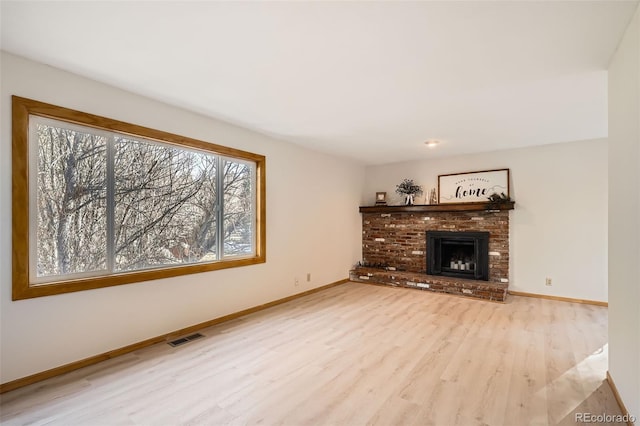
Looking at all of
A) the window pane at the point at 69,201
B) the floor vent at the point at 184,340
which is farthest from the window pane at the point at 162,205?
the floor vent at the point at 184,340

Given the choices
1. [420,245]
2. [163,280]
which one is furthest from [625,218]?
[420,245]

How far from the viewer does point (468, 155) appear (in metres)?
5.32

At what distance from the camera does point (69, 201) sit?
2496 mm

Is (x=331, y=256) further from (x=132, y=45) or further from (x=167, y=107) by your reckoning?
(x=132, y=45)

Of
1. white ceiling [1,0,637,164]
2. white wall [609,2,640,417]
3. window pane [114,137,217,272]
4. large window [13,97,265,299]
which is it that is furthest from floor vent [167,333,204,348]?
white wall [609,2,640,417]

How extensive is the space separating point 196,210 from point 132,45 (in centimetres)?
179

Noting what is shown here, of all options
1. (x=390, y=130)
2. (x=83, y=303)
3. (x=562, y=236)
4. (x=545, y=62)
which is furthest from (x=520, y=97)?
(x=83, y=303)

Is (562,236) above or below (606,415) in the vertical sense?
above

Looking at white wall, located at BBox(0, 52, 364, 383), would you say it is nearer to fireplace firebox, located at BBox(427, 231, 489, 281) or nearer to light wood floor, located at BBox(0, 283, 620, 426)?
light wood floor, located at BBox(0, 283, 620, 426)

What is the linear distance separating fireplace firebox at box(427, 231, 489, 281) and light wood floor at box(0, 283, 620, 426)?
4.88 feet

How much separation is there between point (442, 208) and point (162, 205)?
14.3ft

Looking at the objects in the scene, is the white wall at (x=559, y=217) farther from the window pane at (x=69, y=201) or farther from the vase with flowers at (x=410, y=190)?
the window pane at (x=69, y=201)

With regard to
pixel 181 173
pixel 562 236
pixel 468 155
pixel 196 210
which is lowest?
pixel 562 236

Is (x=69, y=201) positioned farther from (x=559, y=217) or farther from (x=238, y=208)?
(x=559, y=217)
